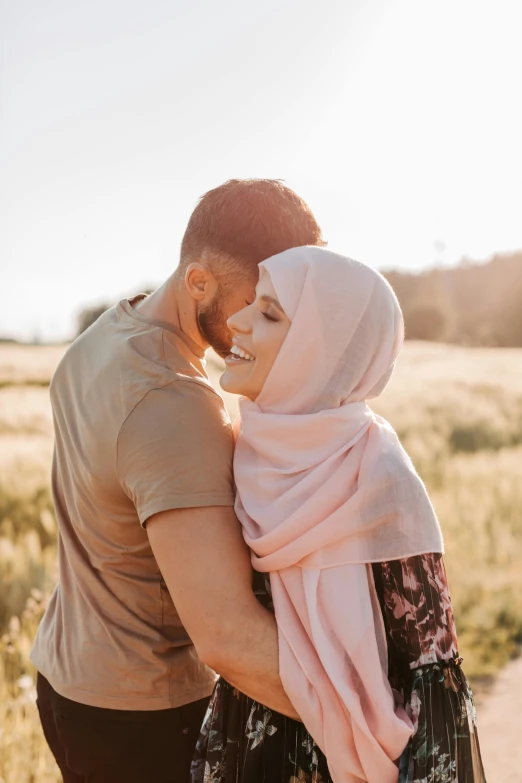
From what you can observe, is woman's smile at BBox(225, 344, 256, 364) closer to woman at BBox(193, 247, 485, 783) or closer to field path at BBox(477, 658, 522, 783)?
woman at BBox(193, 247, 485, 783)

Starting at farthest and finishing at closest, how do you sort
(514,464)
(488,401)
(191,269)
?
(488,401) < (514,464) < (191,269)

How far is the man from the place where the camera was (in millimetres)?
2174

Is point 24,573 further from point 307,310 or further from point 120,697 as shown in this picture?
point 307,310

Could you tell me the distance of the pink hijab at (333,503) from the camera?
2.17 metres

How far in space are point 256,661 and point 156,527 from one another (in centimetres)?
45

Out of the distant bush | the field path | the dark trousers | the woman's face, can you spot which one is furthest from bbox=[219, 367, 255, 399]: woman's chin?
the distant bush

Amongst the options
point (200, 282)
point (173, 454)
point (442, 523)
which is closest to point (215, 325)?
point (200, 282)

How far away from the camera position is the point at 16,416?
12.7 metres

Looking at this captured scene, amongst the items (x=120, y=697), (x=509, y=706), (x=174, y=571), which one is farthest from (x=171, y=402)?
(x=509, y=706)

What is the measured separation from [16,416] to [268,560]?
11.0 meters

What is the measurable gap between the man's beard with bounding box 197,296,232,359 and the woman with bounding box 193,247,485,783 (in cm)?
20

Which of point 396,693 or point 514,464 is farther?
point 514,464

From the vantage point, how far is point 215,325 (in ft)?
8.85

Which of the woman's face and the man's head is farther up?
the man's head
